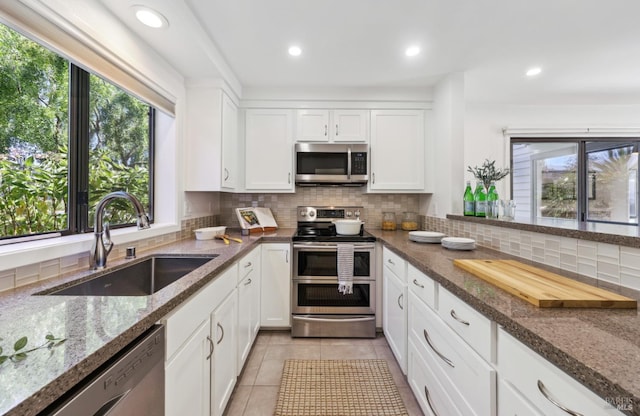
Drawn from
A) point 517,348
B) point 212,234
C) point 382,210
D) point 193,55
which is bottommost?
point 517,348

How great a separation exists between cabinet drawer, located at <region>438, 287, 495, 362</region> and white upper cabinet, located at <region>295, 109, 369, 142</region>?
1.92m

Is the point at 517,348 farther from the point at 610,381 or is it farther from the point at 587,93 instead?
the point at 587,93

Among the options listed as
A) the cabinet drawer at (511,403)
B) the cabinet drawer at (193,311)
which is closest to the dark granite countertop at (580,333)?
the cabinet drawer at (511,403)

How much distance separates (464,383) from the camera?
1.02 m

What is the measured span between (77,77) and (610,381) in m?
2.25

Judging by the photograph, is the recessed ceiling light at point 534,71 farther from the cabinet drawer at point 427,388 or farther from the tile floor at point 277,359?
the tile floor at point 277,359

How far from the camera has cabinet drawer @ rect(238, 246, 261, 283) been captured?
1.83 metres

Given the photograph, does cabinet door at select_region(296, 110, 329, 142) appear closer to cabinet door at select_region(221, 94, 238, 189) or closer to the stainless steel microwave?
the stainless steel microwave

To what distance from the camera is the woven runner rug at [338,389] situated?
5.12 feet

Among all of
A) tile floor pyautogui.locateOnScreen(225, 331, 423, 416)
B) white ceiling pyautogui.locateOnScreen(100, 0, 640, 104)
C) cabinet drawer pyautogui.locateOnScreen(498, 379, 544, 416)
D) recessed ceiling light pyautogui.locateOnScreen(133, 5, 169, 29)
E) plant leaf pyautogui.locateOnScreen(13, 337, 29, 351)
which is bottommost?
tile floor pyautogui.locateOnScreen(225, 331, 423, 416)

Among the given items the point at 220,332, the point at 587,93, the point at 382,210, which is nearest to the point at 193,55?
the point at 220,332

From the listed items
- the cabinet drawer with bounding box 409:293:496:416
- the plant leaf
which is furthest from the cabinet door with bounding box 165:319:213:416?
the cabinet drawer with bounding box 409:293:496:416

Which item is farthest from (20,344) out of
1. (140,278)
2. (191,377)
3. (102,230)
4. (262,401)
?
(262,401)

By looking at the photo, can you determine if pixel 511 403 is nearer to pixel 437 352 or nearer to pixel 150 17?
pixel 437 352
